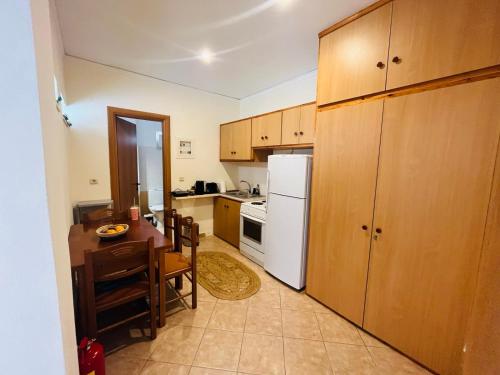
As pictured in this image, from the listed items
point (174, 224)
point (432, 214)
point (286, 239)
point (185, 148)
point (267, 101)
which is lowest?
point (286, 239)

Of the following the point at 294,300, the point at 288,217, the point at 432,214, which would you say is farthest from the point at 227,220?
the point at 432,214

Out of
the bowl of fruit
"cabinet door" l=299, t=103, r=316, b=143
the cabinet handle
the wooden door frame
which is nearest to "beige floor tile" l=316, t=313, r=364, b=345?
"cabinet door" l=299, t=103, r=316, b=143

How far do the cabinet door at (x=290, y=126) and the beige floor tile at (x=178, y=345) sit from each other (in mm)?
2163

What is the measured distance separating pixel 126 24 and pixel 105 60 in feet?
3.07

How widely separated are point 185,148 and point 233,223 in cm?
147

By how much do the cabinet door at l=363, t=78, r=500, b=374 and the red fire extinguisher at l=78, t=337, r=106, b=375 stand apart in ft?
6.11

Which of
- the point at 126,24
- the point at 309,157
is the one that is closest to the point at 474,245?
the point at 309,157

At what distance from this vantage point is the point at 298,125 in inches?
97.7

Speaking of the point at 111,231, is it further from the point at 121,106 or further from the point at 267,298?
the point at 121,106

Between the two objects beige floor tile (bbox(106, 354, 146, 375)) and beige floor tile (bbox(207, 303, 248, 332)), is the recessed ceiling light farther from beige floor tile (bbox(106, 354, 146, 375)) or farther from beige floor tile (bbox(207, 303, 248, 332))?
beige floor tile (bbox(106, 354, 146, 375))

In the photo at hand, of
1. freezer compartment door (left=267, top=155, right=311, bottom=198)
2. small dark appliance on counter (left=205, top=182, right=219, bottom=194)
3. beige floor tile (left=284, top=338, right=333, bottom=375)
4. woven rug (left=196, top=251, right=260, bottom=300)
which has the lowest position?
beige floor tile (left=284, top=338, right=333, bottom=375)

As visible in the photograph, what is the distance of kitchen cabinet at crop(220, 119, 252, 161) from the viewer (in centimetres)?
325

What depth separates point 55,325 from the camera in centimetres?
56

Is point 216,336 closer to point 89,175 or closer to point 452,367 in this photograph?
point 452,367
